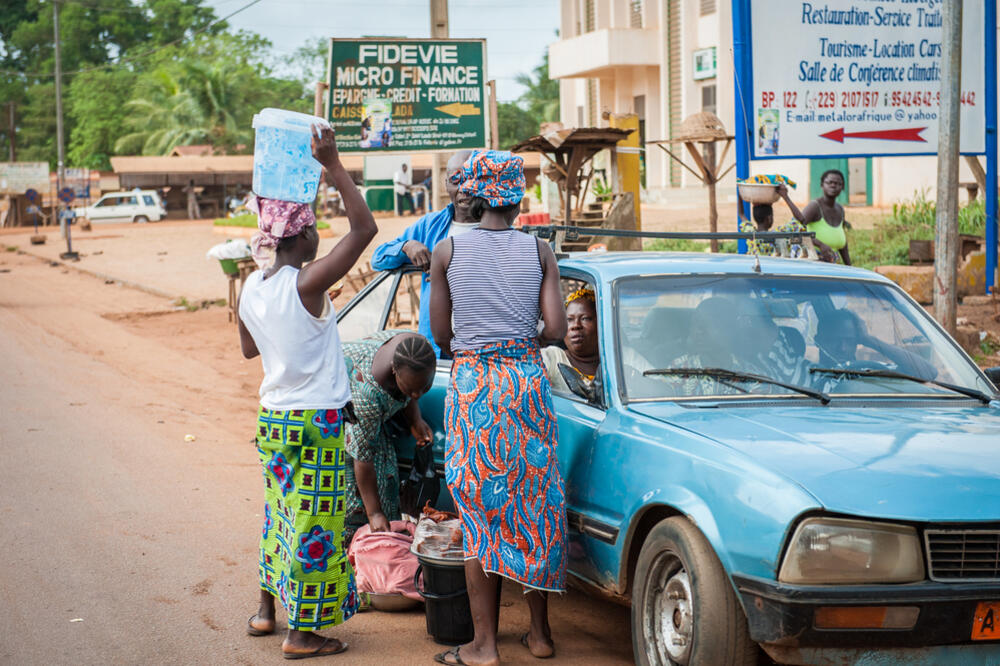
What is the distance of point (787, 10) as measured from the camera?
398 inches

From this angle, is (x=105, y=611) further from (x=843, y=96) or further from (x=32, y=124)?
(x=32, y=124)

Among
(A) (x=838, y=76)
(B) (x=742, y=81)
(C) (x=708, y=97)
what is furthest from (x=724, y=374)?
(C) (x=708, y=97)

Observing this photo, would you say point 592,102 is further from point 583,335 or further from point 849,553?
point 849,553

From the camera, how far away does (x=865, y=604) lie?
3.10 meters

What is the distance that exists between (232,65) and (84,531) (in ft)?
208

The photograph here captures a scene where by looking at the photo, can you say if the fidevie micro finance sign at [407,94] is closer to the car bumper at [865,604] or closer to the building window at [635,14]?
the car bumper at [865,604]

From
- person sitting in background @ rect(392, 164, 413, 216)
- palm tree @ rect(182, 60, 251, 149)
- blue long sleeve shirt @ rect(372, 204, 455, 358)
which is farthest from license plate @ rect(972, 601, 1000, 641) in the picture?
palm tree @ rect(182, 60, 251, 149)

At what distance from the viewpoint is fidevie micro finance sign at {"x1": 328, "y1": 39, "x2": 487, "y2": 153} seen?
468 inches

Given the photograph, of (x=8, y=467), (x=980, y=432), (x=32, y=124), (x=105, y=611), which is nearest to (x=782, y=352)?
(x=980, y=432)

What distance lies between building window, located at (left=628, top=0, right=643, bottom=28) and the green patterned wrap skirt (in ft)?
104

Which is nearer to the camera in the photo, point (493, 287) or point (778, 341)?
point (493, 287)

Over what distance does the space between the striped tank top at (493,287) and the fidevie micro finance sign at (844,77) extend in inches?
253

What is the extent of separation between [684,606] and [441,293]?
1.44 metres

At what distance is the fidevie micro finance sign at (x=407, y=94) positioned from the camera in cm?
1188
